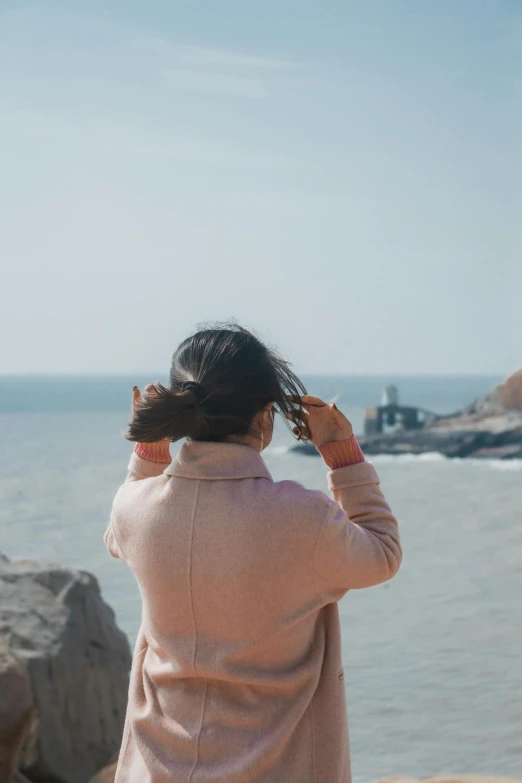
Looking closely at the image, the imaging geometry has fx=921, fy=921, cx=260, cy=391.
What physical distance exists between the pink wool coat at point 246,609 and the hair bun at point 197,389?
0.20ft

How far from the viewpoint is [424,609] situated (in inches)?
276

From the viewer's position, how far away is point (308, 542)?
1089 mm

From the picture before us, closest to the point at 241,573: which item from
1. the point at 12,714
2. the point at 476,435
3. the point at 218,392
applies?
the point at 218,392

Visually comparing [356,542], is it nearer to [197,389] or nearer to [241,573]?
[241,573]

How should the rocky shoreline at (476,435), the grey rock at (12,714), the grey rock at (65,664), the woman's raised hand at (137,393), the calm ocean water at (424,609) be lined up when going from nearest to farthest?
the woman's raised hand at (137,393), the grey rock at (12,714), the grey rock at (65,664), the calm ocean water at (424,609), the rocky shoreline at (476,435)

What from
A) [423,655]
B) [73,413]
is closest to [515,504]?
[423,655]

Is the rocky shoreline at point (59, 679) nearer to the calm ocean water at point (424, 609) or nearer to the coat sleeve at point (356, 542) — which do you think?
the calm ocean water at point (424, 609)

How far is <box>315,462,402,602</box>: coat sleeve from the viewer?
109 cm

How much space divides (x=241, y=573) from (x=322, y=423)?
0.24 metres

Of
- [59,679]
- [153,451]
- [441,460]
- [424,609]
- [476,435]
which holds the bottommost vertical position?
[441,460]

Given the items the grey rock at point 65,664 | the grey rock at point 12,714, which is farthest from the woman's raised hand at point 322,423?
the grey rock at point 65,664

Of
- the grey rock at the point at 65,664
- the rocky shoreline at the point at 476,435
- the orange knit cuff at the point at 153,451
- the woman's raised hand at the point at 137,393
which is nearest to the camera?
the woman's raised hand at the point at 137,393

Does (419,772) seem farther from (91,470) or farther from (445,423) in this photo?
(445,423)

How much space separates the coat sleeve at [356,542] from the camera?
1.09 m
